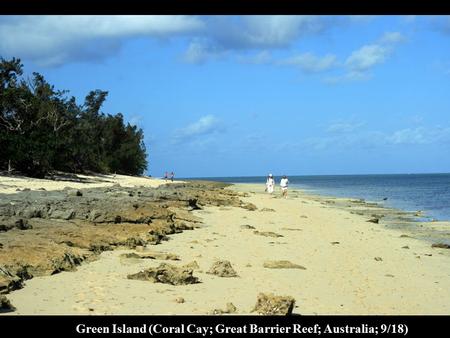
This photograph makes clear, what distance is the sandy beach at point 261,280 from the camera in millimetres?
7297

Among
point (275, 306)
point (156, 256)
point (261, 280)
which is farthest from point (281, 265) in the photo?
point (275, 306)

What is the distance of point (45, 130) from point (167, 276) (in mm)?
36507

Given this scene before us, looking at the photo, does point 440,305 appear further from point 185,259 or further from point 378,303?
point 185,259

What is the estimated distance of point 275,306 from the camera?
6.95 metres

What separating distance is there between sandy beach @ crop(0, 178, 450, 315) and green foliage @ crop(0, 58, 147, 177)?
24.6 m

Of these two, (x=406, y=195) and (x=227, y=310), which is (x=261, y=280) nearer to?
(x=227, y=310)

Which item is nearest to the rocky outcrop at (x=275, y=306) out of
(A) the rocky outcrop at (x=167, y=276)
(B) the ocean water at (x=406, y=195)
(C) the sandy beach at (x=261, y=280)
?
(C) the sandy beach at (x=261, y=280)

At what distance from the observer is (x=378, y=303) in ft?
27.0

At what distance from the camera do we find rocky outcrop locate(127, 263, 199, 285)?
8469 mm

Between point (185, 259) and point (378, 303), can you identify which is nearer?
point (378, 303)

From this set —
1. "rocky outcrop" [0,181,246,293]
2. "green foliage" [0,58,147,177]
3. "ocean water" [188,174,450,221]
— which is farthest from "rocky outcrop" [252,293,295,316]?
"green foliage" [0,58,147,177]

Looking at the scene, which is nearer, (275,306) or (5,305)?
(5,305)
